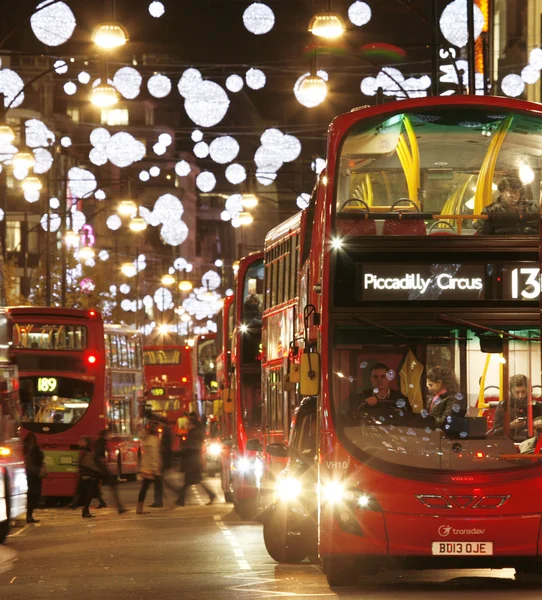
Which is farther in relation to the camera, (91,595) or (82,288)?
(82,288)

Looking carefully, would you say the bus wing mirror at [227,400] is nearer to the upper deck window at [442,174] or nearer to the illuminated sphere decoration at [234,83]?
the illuminated sphere decoration at [234,83]

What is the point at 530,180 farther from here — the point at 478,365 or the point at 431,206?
the point at 478,365

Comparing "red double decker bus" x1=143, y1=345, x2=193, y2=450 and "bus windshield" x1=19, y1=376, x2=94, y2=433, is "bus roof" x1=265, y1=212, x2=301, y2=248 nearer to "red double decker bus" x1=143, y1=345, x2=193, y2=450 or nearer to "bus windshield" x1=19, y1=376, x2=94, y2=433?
"bus windshield" x1=19, y1=376, x2=94, y2=433

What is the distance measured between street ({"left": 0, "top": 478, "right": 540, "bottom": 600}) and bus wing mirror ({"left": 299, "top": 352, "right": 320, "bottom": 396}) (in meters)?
1.68

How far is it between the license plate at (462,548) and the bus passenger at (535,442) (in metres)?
0.82

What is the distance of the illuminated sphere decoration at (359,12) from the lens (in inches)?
1133

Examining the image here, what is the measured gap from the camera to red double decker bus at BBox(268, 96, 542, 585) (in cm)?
1312

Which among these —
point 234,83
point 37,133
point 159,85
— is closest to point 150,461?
point 159,85

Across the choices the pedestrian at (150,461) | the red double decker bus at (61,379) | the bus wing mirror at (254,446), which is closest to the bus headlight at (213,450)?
the red double decker bus at (61,379)

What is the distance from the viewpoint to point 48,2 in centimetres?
2292

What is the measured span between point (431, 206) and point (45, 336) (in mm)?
19463

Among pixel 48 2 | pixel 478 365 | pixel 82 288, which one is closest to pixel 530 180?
pixel 478 365

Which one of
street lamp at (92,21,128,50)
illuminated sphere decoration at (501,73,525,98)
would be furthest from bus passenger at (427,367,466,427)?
illuminated sphere decoration at (501,73,525,98)

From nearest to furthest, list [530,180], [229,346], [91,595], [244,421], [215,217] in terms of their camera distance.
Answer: [91,595]
[530,180]
[244,421]
[229,346]
[215,217]
